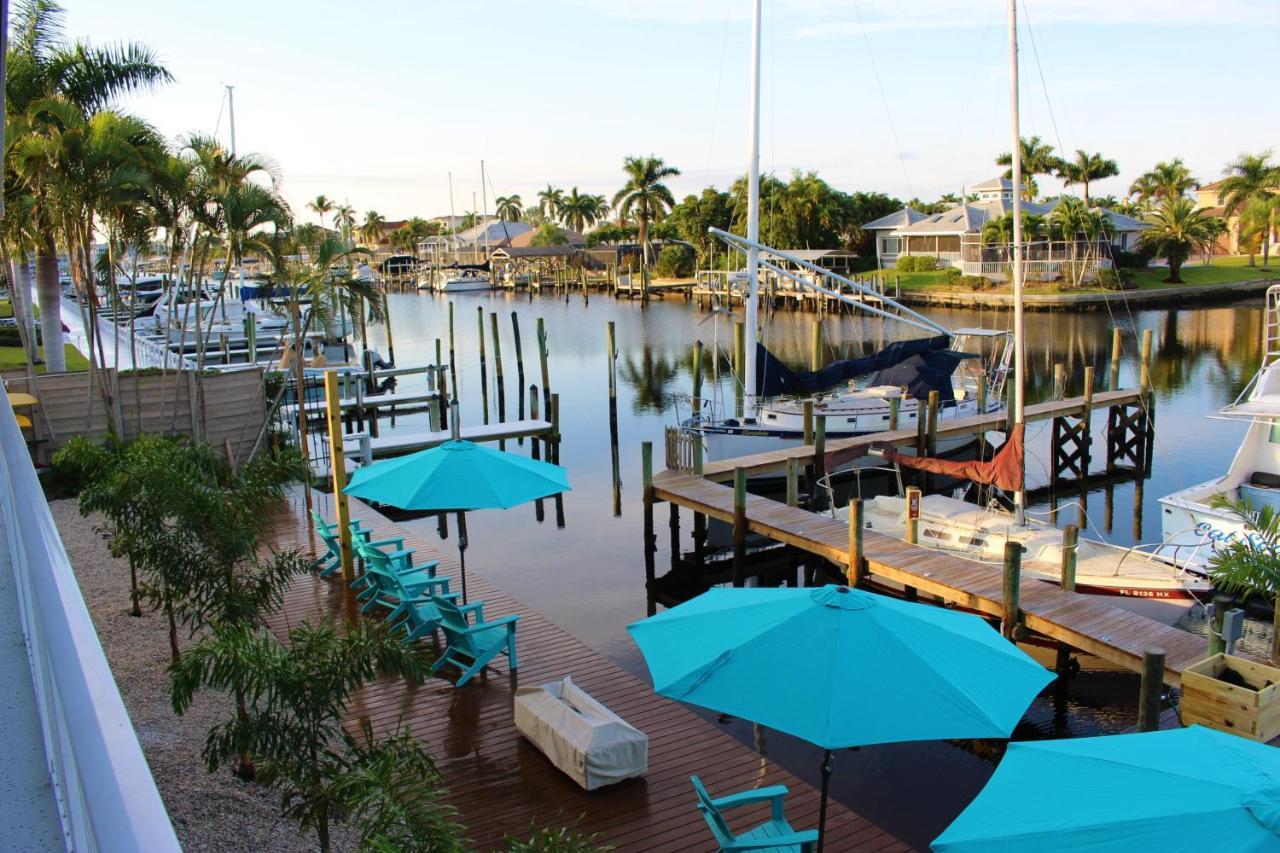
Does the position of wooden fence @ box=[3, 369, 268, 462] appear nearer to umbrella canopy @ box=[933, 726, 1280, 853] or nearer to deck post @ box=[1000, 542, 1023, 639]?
deck post @ box=[1000, 542, 1023, 639]

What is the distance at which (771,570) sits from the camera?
767 inches

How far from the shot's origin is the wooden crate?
943cm

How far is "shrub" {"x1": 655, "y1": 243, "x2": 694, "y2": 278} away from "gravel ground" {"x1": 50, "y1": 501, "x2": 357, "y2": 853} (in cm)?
8127

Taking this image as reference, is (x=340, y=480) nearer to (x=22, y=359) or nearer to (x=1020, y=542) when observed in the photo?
A: (x=1020, y=542)

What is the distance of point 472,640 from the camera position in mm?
11000

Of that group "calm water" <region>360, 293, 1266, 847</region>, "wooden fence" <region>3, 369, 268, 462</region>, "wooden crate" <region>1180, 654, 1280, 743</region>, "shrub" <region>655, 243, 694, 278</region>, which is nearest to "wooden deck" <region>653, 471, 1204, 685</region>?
"wooden crate" <region>1180, 654, 1280, 743</region>

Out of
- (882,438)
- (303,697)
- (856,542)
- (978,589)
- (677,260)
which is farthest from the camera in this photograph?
(677,260)

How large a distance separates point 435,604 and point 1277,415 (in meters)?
14.7

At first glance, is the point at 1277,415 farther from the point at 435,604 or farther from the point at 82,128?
the point at 82,128

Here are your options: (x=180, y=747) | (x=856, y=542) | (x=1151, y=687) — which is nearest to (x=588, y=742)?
(x=180, y=747)

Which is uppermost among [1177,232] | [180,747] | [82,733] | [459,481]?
[1177,232]

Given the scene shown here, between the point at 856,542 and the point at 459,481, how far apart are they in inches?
248

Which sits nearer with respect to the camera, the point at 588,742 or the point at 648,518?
the point at 588,742

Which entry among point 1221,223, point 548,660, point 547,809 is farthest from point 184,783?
point 1221,223
